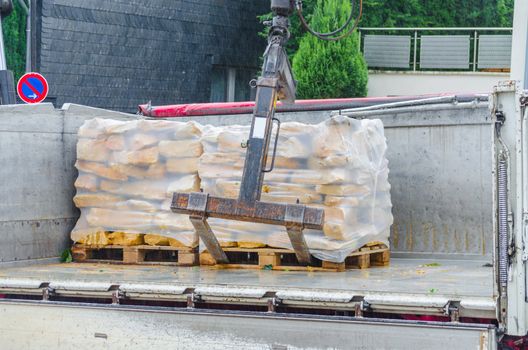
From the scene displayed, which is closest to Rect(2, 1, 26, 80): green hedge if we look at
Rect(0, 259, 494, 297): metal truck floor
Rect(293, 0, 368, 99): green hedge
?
Rect(293, 0, 368, 99): green hedge

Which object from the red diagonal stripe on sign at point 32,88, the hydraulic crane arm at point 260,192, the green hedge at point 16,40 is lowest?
the hydraulic crane arm at point 260,192

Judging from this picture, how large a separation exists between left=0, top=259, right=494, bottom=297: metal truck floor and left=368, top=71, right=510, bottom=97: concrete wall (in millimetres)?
14152

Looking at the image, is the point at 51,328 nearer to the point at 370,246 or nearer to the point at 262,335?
the point at 262,335

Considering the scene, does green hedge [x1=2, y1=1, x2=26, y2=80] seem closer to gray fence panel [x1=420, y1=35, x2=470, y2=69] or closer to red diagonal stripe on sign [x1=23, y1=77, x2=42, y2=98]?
red diagonal stripe on sign [x1=23, y1=77, x2=42, y2=98]

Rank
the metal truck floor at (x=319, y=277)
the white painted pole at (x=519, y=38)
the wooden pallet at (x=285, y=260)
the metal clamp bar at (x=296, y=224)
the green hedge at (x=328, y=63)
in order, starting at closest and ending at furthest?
the metal truck floor at (x=319, y=277) < the metal clamp bar at (x=296, y=224) < the wooden pallet at (x=285, y=260) < the white painted pole at (x=519, y=38) < the green hedge at (x=328, y=63)

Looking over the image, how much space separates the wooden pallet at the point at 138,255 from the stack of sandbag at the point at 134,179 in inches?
2.2

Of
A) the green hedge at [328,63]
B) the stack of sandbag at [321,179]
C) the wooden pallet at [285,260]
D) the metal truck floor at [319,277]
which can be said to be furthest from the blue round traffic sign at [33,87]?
the wooden pallet at [285,260]

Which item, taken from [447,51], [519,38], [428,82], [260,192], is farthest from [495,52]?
[260,192]

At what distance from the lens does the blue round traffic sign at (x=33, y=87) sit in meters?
17.9

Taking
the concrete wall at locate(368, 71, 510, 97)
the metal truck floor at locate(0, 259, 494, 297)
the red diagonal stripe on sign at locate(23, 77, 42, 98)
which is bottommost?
the metal truck floor at locate(0, 259, 494, 297)

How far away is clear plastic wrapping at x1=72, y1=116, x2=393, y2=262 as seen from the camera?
7.52m

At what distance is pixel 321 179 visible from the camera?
7.52 metres

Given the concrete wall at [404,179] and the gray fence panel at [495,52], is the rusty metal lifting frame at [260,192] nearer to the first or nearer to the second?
the concrete wall at [404,179]

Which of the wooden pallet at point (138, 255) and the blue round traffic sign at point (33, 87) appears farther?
the blue round traffic sign at point (33, 87)
